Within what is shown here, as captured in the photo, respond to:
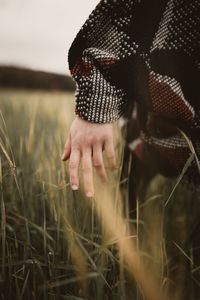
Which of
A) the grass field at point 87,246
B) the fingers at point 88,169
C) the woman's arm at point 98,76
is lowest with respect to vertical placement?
the grass field at point 87,246

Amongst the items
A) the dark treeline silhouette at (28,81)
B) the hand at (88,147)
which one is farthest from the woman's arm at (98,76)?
the dark treeline silhouette at (28,81)

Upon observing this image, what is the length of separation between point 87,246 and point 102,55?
432 millimetres

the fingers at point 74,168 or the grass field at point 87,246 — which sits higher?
the fingers at point 74,168

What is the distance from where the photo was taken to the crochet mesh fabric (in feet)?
2.49

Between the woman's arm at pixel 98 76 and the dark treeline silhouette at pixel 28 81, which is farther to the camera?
the dark treeline silhouette at pixel 28 81

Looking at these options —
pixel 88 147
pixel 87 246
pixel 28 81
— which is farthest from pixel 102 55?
pixel 28 81

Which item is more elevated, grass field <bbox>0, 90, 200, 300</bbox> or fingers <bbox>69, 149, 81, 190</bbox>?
fingers <bbox>69, 149, 81, 190</bbox>

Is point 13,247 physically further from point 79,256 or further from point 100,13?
point 100,13

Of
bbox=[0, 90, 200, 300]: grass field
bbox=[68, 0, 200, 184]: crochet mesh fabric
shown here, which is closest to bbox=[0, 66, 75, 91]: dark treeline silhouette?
bbox=[0, 90, 200, 300]: grass field

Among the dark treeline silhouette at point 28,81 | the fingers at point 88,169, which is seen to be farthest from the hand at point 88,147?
the dark treeline silhouette at point 28,81

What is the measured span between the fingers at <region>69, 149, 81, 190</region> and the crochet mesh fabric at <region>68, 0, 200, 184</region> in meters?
0.07

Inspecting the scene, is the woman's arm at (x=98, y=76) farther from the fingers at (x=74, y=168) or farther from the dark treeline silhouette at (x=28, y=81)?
the dark treeline silhouette at (x=28, y=81)

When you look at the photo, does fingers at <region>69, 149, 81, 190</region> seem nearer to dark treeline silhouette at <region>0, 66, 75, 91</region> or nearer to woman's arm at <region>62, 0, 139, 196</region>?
woman's arm at <region>62, 0, 139, 196</region>

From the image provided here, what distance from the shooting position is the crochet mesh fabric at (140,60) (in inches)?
29.9
